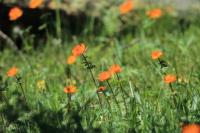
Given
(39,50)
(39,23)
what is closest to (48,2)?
(39,23)

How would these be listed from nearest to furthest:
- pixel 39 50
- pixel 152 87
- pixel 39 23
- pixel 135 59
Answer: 1. pixel 152 87
2. pixel 135 59
3. pixel 39 50
4. pixel 39 23

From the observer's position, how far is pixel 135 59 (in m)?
5.04

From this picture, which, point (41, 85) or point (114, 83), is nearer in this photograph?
point (114, 83)

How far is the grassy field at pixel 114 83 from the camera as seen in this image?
3.45m

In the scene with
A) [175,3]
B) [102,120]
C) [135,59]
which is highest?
[175,3]

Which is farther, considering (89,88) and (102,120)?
(89,88)

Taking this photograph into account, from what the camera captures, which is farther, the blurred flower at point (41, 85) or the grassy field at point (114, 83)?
the blurred flower at point (41, 85)

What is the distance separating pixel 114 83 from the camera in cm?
372

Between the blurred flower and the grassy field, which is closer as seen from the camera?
the grassy field

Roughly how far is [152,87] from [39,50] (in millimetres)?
2015

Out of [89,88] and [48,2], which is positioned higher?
→ [48,2]

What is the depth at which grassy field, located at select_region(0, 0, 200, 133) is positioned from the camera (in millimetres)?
3453

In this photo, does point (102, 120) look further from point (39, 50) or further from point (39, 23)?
point (39, 23)

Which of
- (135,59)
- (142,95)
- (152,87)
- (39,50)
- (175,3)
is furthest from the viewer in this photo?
(175,3)
